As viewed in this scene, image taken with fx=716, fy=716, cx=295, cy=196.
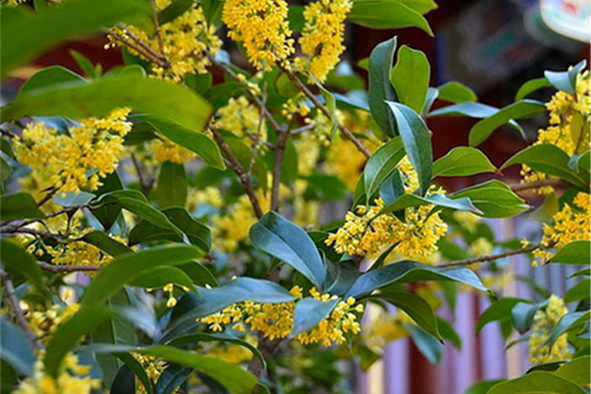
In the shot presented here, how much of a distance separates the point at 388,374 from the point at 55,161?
1.59 meters

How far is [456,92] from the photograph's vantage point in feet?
2.60

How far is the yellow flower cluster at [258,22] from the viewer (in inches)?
21.1

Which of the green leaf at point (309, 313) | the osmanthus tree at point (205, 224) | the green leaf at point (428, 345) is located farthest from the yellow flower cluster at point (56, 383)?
the green leaf at point (428, 345)

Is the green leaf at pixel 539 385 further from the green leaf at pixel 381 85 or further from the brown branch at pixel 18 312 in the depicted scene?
the brown branch at pixel 18 312

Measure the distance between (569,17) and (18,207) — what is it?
1646 millimetres

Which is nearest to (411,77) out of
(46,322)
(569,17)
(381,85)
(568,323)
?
(381,85)

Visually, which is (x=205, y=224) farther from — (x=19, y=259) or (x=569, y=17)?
(x=569, y=17)

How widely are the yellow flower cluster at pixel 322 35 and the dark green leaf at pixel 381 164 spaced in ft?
Answer: 0.43

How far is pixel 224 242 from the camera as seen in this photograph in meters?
0.94

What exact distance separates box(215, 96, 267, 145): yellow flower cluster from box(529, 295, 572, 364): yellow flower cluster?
0.34m

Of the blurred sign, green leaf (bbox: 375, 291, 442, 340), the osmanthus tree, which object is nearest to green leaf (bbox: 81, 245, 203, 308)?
the osmanthus tree

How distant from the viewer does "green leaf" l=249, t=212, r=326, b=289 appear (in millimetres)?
488

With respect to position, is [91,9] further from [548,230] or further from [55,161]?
[548,230]

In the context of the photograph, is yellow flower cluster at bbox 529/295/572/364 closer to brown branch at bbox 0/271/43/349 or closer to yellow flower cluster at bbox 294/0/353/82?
yellow flower cluster at bbox 294/0/353/82
